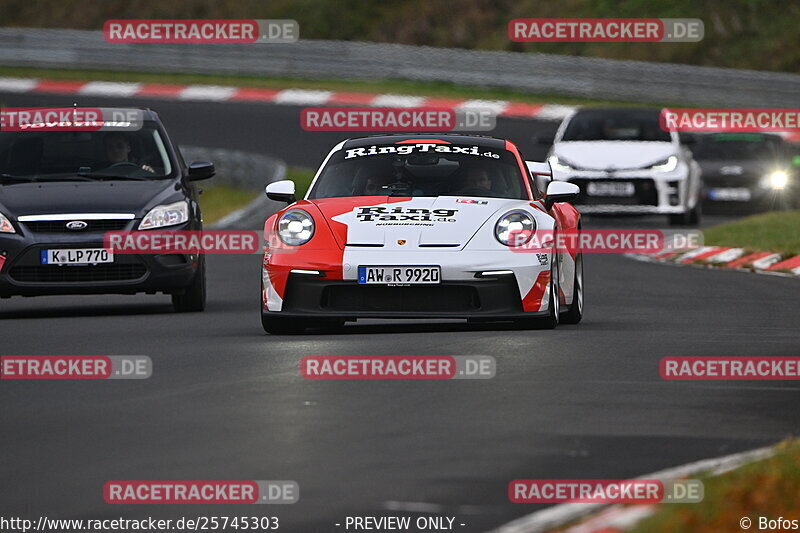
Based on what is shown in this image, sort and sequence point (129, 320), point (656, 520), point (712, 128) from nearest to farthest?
point (656, 520)
point (129, 320)
point (712, 128)

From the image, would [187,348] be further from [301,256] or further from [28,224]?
[28,224]

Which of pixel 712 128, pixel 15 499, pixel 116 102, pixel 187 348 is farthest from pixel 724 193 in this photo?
pixel 15 499

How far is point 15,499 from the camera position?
6629 mm

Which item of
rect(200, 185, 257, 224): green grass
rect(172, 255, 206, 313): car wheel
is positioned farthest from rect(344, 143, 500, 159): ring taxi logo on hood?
rect(200, 185, 257, 224): green grass

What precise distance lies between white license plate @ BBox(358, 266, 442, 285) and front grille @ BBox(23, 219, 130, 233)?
10.3 feet

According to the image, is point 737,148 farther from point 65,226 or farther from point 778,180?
point 65,226

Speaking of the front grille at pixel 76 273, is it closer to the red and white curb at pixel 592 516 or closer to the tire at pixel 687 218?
the red and white curb at pixel 592 516

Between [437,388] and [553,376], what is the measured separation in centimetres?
68

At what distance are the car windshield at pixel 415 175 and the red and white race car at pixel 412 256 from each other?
2cm

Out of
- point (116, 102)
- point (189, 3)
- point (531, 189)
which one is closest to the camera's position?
point (531, 189)

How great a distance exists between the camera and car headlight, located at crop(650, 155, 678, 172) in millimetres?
24080

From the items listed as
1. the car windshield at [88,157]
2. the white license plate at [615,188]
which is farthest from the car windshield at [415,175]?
the white license plate at [615,188]

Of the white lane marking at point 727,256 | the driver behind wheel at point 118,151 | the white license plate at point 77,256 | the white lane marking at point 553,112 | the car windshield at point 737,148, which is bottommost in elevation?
the white lane marking at point 553,112

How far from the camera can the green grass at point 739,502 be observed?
5.66 metres
